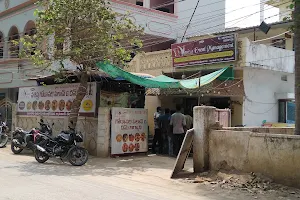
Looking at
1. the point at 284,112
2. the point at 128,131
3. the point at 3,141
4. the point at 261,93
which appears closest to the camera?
the point at 128,131

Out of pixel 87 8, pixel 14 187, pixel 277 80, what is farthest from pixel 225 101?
pixel 14 187

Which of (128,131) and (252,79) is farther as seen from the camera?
(252,79)

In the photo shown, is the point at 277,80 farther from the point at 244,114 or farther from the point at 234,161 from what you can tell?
the point at 234,161

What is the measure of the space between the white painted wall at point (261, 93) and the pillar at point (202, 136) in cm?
636

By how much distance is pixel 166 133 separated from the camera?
1282cm

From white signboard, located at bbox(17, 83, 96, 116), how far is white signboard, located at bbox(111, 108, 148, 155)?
1.35 m

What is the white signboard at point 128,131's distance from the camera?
38.1 feet

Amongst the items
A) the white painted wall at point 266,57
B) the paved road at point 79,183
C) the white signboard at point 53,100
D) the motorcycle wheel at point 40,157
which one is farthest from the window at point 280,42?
the motorcycle wheel at point 40,157

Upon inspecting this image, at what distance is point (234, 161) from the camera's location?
26.0 ft

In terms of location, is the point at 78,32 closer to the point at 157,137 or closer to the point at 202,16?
the point at 157,137

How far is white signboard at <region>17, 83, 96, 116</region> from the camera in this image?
1291 centimetres

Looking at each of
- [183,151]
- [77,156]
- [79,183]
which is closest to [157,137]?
[77,156]

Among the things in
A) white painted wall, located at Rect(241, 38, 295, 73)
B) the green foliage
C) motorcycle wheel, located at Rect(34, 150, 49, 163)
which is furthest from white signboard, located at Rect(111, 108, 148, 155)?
white painted wall, located at Rect(241, 38, 295, 73)

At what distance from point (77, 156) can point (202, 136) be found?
3806 millimetres
